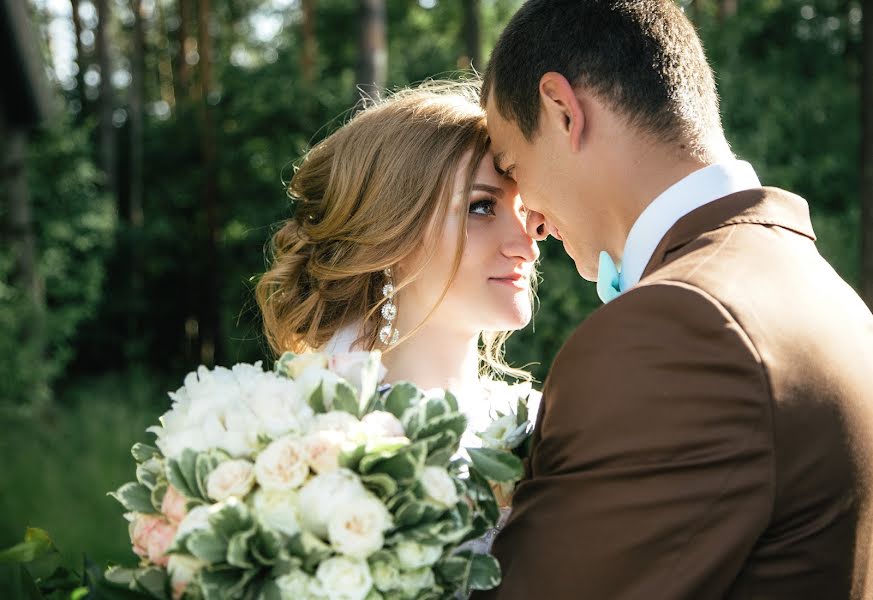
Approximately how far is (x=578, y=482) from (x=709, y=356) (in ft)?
1.11

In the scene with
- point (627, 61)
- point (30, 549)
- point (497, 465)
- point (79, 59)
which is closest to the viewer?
point (497, 465)

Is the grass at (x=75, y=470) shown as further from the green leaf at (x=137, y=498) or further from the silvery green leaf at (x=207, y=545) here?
the silvery green leaf at (x=207, y=545)

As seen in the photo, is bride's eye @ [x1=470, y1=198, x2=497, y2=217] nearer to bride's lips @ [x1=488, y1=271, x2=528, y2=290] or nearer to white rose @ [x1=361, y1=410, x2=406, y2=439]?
bride's lips @ [x1=488, y1=271, x2=528, y2=290]

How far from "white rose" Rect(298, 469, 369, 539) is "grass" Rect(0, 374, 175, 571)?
174 inches

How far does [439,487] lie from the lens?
1945 mm

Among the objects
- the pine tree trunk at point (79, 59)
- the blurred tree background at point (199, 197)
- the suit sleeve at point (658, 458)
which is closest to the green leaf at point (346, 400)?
the suit sleeve at point (658, 458)

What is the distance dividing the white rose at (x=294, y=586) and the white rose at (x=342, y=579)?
2 cm

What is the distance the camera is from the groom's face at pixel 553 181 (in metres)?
2.53

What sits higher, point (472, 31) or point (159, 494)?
point (472, 31)

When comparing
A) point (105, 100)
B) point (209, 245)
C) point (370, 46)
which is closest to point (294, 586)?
point (370, 46)

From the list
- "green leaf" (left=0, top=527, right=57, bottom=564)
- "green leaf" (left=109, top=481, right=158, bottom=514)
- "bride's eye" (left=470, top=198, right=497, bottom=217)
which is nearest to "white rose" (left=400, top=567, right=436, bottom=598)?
"green leaf" (left=109, top=481, right=158, bottom=514)

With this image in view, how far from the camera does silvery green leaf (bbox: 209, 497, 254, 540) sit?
73.3 inches

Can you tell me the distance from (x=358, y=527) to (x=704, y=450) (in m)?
0.65

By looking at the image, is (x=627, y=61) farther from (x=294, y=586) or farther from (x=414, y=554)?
(x=294, y=586)
